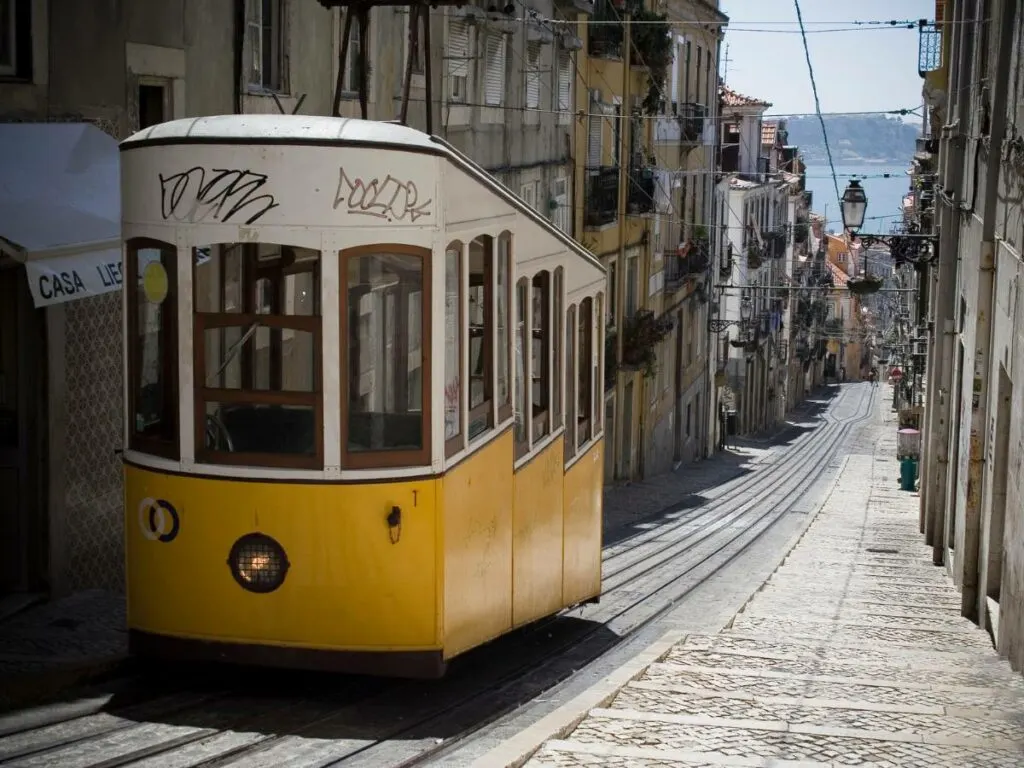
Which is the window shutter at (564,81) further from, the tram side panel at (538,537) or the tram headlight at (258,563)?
the tram headlight at (258,563)

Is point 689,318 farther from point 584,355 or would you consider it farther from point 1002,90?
point 584,355

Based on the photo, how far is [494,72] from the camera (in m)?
24.7

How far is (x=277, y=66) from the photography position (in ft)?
48.3

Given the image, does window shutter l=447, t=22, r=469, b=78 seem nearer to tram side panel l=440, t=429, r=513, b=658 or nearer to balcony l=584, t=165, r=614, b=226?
balcony l=584, t=165, r=614, b=226

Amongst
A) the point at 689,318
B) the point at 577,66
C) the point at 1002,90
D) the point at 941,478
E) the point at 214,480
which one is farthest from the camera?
the point at 689,318

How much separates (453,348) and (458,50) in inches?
616

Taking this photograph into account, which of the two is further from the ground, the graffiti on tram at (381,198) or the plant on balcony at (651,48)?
the plant on balcony at (651,48)

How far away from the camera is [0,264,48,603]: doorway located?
10445 mm

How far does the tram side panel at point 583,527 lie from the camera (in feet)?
37.3

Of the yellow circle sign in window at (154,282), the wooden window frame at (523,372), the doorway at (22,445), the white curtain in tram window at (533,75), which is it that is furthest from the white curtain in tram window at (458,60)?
the yellow circle sign in window at (154,282)

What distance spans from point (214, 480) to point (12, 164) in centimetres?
363

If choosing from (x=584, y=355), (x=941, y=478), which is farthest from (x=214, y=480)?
(x=941, y=478)

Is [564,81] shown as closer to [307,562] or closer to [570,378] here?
[570,378]

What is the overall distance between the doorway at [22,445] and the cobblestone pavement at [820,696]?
14.2ft
